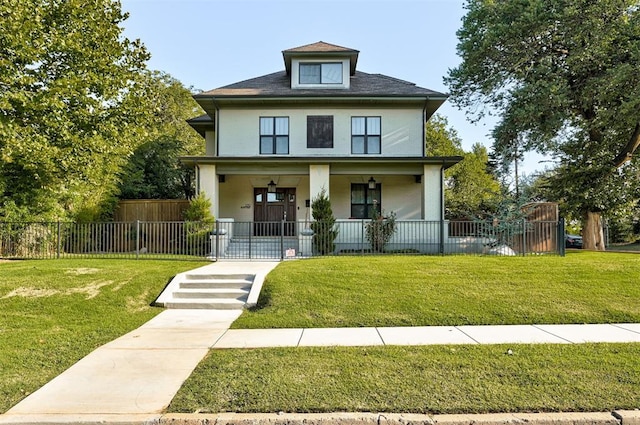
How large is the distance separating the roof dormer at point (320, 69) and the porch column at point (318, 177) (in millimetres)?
4662

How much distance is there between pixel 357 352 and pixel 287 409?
1892 millimetres

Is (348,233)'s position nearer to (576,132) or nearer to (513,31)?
(513,31)

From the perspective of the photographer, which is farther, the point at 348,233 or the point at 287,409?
the point at 348,233

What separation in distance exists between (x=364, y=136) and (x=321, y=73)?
3.88 meters

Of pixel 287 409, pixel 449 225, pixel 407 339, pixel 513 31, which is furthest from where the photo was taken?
pixel 513 31

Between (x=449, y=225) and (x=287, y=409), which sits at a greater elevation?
(x=449, y=225)

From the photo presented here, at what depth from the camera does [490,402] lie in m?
4.02

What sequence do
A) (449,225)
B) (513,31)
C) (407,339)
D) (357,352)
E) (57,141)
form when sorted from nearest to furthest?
(357,352)
(407,339)
(57,141)
(449,225)
(513,31)

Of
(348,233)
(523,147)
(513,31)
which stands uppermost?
(513,31)

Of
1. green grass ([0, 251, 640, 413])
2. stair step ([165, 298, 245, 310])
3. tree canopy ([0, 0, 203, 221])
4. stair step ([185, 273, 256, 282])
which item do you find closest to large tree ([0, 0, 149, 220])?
tree canopy ([0, 0, 203, 221])

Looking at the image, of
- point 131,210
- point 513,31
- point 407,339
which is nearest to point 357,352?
point 407,339

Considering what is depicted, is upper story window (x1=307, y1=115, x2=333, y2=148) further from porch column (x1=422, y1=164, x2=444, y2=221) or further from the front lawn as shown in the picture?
the front lawn

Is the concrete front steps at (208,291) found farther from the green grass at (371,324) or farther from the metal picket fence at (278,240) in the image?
the metal picket fence at (278,240)

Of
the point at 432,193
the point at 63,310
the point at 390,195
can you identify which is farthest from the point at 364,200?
the point at 63,310
